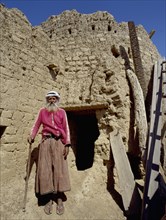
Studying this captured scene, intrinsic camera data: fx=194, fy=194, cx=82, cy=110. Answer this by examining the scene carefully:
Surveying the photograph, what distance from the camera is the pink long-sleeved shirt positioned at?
3.84 m

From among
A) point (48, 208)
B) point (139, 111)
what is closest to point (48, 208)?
point (48, 208)

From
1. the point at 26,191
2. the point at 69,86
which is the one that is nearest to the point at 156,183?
the point at 26,191

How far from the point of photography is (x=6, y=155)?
3703 mm

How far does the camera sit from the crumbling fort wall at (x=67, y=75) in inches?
152

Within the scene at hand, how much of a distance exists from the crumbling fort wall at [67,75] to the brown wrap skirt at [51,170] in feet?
1.58

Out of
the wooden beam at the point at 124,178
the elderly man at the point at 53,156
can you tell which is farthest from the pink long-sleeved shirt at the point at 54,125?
the wooden beam at the point at 124,178

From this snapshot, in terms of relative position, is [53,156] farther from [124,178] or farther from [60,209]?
[124,178]

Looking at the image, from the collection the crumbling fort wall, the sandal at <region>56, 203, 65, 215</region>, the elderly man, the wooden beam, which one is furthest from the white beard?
the sandal at <region>56, 203, 65, 215</region>

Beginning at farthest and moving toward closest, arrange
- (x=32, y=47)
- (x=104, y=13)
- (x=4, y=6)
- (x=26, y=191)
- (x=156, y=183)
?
(x=104, y=13) → (x=32, y=47) → (x=4, y=6) → (x=156, y=183) → (x=26, y=191)

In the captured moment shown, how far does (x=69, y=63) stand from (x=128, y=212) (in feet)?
13.2

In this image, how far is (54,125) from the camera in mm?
3871

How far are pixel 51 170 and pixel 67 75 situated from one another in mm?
2871

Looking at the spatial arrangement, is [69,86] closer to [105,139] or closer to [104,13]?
[105,139]

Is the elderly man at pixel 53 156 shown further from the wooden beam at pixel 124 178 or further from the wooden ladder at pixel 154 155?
the wooden ladder at pixel 154 155
